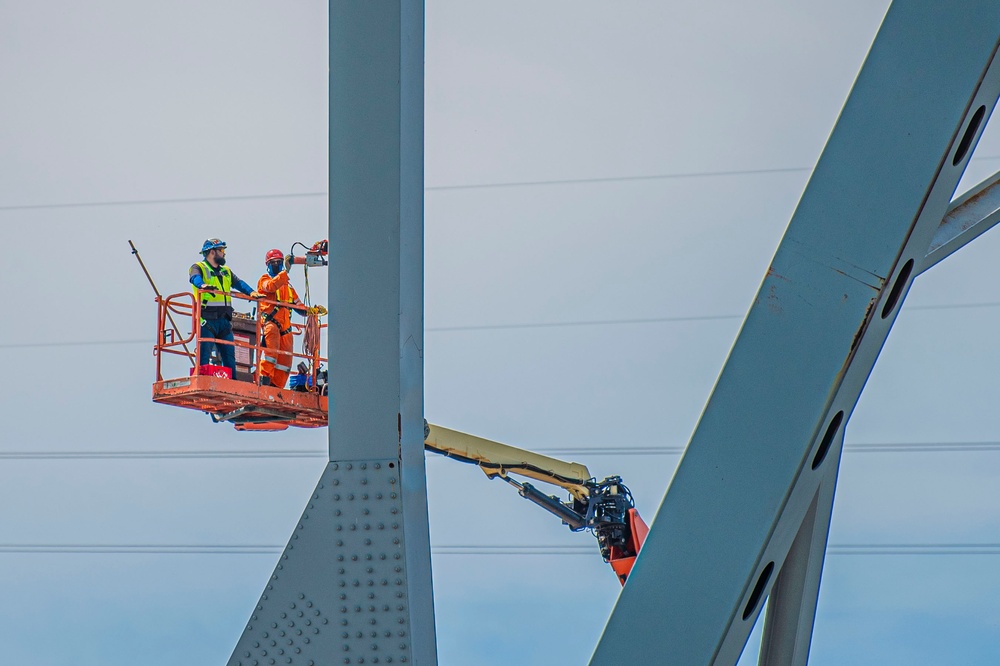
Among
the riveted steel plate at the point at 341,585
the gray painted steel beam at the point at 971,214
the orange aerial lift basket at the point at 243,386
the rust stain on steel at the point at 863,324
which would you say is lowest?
the riveted steel plate at the point at 341,585

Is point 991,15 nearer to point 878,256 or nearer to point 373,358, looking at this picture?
point 878,256

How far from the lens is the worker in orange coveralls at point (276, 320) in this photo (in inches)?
653

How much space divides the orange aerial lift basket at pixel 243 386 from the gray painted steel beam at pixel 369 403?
9.49 metres

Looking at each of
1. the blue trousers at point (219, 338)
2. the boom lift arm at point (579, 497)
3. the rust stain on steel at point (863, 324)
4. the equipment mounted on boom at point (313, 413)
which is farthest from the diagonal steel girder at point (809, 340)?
the boom lift arm at point (579, 497)

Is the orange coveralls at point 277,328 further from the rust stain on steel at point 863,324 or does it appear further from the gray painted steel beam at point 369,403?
the rust stain on steel at point 863,324

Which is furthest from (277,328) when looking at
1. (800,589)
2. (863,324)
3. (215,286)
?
(863,324)

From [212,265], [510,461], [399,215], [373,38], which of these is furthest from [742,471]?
[510,461]

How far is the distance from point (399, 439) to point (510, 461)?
13.5 meters

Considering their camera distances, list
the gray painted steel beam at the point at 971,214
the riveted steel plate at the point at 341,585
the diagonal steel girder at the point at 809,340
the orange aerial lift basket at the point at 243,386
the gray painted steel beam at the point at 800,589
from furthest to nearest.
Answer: the orange aerial lift basket at the point at 243,386, the gray painted steel beam at the point at 971,214, the gray painted steel beam at the point at 800,589, the riveted steel plate at the point at 341,585, the diagonal steel girder at the point at 809,340

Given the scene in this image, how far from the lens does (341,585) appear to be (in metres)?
5.91

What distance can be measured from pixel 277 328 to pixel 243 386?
1520 mm

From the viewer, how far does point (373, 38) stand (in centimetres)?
622

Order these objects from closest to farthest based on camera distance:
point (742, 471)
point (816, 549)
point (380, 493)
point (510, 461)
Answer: point (742, 471) → point (380, 493) → point (816, 549) → point (510, 461)

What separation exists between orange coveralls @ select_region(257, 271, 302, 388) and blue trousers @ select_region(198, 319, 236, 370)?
1.73 ft
